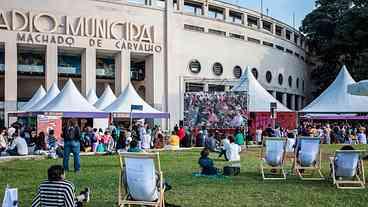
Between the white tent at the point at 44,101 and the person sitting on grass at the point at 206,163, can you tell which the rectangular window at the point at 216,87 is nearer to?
the white tent at the point at 44,101

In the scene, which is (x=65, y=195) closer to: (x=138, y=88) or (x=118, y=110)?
(x=118, y=110)

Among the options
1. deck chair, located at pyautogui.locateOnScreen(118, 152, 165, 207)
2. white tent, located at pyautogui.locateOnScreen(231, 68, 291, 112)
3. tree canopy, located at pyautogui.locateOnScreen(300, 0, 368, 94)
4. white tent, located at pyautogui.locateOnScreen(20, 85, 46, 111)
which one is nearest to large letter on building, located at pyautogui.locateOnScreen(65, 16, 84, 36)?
white tent, located at pyautogui.locateOnScreen(20, 85, 46, 111)

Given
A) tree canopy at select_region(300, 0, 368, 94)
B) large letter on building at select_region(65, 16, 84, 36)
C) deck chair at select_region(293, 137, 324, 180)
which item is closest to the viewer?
deck chair at select_region(293, 137, 324, 180)

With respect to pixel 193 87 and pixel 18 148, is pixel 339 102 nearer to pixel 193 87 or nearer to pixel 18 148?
pixel 18 148

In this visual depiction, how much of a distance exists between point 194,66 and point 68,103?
2369 centimetres

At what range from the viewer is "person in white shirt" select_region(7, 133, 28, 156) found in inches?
821

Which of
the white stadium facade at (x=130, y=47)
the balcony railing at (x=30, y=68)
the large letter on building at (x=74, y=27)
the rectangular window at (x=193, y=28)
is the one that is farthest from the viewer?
the rectangular window at (x=193, y=28)

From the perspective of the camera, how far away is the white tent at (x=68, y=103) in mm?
22328

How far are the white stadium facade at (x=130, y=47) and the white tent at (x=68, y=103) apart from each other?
14.0 metres

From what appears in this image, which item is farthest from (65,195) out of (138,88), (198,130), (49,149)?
(138,88)

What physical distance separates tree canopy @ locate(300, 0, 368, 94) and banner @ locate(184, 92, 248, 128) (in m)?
22.7

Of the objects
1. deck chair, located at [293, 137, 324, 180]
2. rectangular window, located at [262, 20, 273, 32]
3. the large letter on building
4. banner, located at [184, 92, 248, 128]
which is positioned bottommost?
deck chair, located at [293, 137, 324, 180]

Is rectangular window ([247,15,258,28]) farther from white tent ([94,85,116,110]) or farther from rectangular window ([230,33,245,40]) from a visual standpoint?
white tent ([94,85,116,110])

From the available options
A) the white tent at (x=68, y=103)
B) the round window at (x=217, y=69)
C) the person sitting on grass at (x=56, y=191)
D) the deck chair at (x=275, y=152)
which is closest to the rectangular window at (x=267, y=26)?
the round window at (x=217, y=69)
